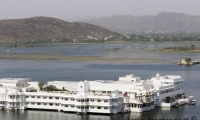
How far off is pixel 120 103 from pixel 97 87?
9.64ft

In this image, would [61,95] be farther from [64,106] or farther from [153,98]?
[153,98]

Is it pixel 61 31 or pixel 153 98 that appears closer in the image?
pixel 153 98

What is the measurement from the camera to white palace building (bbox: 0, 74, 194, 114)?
3186cm

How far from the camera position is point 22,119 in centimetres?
3156

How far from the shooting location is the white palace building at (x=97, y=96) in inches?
1254

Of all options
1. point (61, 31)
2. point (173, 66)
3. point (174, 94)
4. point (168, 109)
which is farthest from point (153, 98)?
point (61, 31)

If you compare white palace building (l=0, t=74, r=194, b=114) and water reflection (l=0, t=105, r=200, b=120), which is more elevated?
white palace building (l=0, t=74, r=194, b=114)

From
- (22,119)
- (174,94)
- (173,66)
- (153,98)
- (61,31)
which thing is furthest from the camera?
(61,31)

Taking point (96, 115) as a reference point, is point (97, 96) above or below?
above

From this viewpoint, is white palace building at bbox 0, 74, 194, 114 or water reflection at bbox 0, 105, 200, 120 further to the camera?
white palace building at bbox 0, 74, 194, 114

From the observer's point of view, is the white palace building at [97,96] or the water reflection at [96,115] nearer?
Answer: the water reflection at [96,115]

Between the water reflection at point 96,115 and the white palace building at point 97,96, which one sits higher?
the white palace building at point 97,96

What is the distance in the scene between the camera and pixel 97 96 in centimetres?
3166

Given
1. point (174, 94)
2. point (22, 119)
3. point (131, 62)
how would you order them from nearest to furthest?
1. point (22, 119)
2. point (174, 94)
3. point (131, 62)
